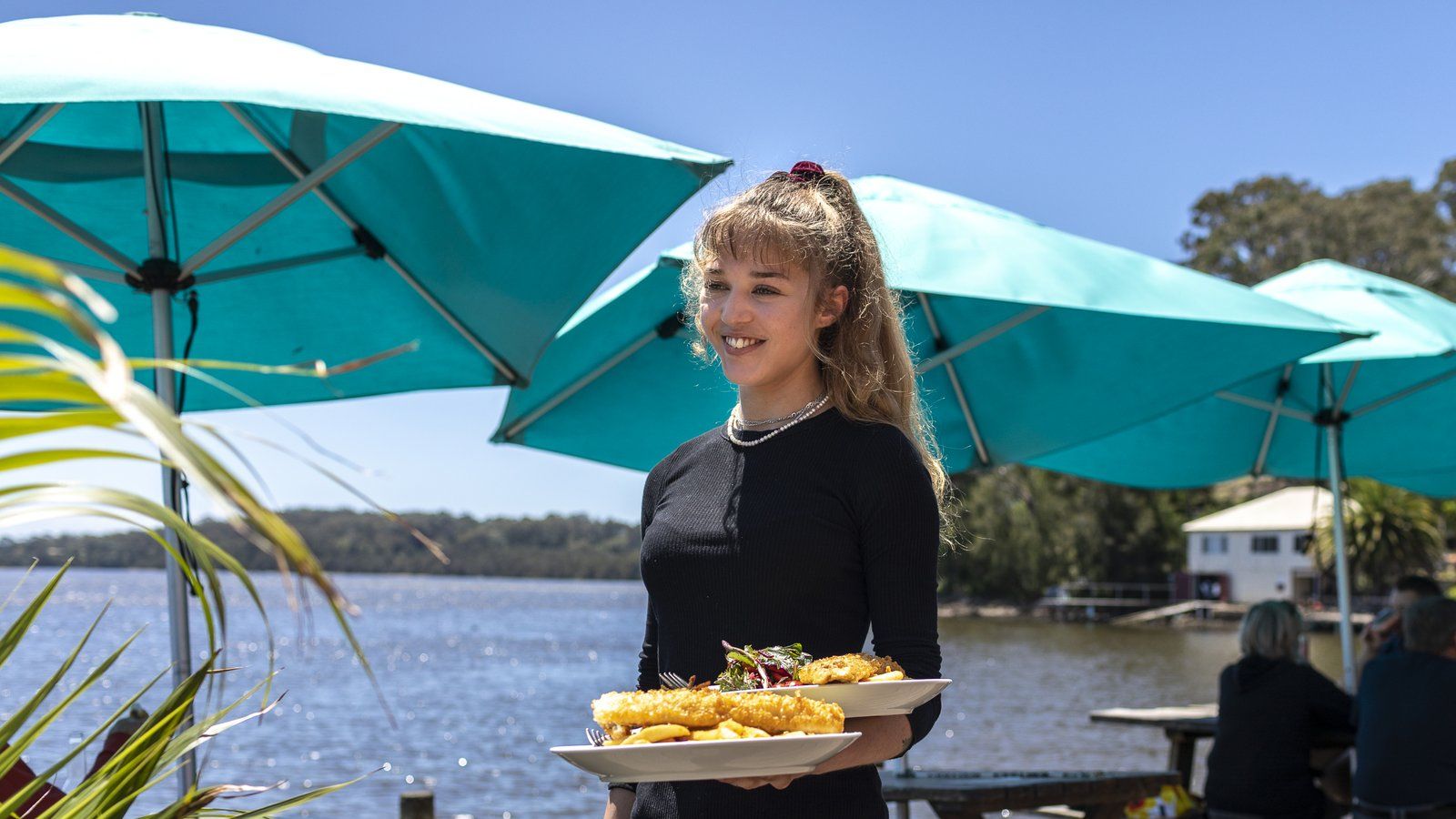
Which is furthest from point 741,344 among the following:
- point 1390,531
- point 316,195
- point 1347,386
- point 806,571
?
point 1390,531

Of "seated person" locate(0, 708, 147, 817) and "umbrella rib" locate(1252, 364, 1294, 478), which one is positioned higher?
"umbrella rib" locate(1252, 364, 1294, 478)

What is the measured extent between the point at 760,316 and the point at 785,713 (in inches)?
24.0

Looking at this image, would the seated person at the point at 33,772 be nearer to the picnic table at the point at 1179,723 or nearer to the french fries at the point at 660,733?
the french fries at the point at 660,733

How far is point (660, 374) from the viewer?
573cm

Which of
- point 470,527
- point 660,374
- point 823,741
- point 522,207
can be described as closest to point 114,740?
point 823,741

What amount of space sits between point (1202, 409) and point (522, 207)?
519 cm

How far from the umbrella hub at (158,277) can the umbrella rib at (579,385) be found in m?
2.23

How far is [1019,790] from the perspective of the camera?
5297mm

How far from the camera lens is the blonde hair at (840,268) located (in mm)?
2031

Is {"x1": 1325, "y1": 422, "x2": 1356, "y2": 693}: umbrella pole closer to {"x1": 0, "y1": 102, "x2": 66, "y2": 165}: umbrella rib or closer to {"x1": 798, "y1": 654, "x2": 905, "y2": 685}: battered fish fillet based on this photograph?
{"x1": 798, "y1": 654, "x2": 905, "y2": 685}: battered fish fillet

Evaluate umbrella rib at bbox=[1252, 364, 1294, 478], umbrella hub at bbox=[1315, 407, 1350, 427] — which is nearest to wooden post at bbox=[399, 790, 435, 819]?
umbrella rib at bbox=[1252, 364, 1294, 478]

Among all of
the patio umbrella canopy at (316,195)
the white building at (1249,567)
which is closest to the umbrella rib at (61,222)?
the patio umbrella canopy at (316,195)

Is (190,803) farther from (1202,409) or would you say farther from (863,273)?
(1202,409)

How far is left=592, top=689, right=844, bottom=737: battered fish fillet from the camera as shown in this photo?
5.48 feet
